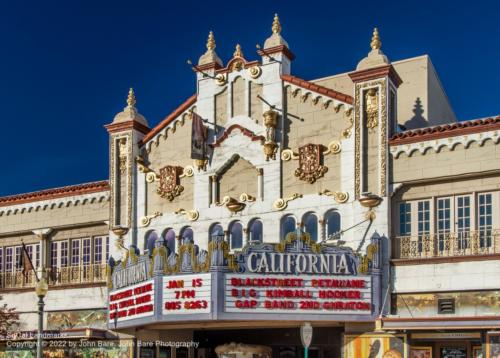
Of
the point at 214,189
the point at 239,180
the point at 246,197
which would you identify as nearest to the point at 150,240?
the point at 214,189

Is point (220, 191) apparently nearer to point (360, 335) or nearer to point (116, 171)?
point (116, 171)

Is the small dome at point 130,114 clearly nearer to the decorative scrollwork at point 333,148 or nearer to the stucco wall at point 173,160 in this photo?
the stucco wall at point 173,160

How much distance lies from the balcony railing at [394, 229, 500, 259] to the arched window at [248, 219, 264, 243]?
526 cm

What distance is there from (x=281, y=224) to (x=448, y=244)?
241 inches

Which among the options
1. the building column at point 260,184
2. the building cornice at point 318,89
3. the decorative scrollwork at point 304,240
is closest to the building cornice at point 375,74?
the building cornice at point 318,89

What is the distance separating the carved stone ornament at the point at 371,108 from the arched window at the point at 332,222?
10.6 ft

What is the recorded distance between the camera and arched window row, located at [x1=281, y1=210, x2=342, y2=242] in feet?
98.3

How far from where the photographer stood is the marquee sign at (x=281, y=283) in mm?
27688

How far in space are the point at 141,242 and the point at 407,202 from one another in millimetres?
10914

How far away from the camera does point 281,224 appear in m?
30.9

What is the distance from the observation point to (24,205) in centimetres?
3775

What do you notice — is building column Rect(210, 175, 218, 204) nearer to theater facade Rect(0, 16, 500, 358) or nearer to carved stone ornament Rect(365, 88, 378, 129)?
theater facade Rect(0, 16, 500, 358)

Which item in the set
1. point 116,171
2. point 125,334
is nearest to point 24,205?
point 116,171

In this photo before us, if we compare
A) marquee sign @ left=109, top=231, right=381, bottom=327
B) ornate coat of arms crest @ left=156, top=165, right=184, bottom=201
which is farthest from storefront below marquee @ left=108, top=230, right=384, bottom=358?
ornate coat of arms crest @ left=156, top=165, right=184, bottom=201
